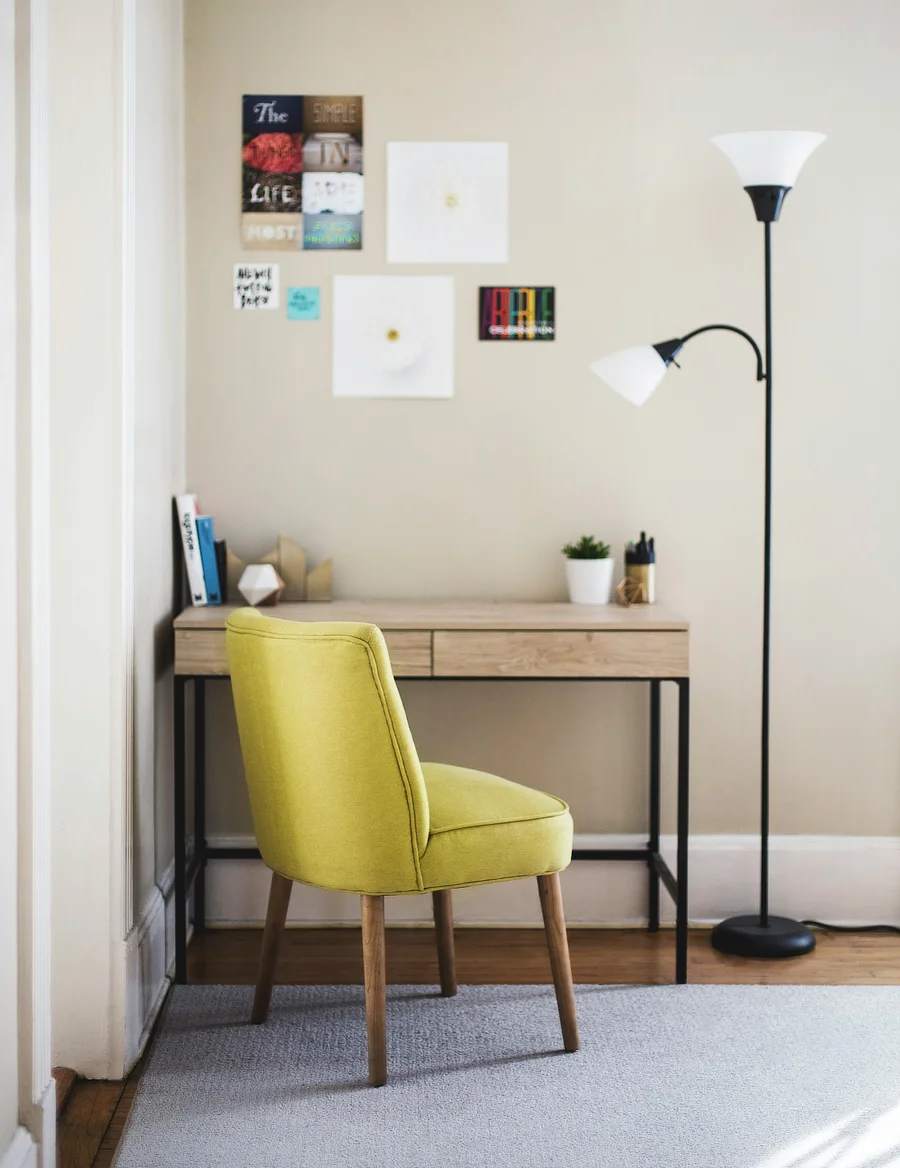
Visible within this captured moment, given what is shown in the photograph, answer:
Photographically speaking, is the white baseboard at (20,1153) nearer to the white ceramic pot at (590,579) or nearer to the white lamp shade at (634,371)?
the white ceramic pot at (590,579)

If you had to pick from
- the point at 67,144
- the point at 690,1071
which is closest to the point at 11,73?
the point at 67,144

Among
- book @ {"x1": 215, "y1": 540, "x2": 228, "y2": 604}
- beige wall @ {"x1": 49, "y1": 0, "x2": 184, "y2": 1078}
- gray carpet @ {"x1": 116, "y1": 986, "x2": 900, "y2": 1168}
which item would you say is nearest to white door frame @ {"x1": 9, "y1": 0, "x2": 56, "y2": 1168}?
gray carpet @ {"x1": 116, "y1": 986, "x2": 900, "y2": 1168}

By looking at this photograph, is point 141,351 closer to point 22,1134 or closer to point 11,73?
point 11,73

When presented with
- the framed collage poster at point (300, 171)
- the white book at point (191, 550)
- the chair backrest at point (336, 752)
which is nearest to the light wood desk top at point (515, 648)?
the white book at point (191, 550)

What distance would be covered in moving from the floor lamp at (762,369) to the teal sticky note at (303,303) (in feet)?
2.42

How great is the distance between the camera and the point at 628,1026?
7.97ft

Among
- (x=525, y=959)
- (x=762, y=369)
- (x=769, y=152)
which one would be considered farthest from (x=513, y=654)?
(x=769, y=152)

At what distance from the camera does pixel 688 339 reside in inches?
114

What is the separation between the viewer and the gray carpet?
1.96 m

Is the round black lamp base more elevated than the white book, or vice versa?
the white book

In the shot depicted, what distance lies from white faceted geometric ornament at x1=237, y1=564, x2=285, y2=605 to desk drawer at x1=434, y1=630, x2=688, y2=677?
18.9 inches

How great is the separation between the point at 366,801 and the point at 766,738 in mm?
1128

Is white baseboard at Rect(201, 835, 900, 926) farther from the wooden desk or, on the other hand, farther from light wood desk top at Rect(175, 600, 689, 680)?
light wood desk top at Rect(175, 600, 689, 680)

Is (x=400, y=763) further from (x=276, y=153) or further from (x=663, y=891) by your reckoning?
(x=276, y=153)
